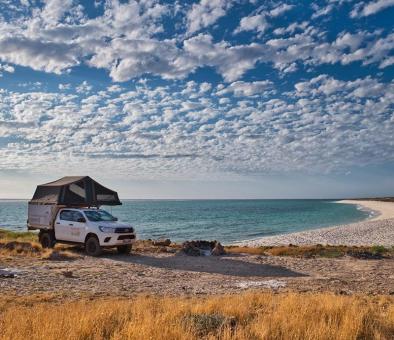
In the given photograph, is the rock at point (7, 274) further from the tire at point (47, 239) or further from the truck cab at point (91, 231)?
the tire at point (47, 239)

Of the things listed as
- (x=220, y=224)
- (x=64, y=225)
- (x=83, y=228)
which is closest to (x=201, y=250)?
(x=83, y=228)

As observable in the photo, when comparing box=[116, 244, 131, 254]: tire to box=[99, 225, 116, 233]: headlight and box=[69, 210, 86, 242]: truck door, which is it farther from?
box=[69, 210, 86, 242]: truck door

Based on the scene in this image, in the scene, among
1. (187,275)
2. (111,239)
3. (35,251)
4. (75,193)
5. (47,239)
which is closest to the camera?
(187,275)

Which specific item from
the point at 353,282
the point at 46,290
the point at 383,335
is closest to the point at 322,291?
the point at 353,282

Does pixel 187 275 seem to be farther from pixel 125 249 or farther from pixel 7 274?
pixel 125 249

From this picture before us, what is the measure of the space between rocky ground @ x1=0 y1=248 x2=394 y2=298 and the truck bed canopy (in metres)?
3.33

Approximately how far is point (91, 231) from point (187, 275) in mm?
6102

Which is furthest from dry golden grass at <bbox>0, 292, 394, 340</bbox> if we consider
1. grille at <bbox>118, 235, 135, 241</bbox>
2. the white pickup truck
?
grille at <bbox>118, 235, 135, 241</bbox>

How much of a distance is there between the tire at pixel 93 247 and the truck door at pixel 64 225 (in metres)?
1.31

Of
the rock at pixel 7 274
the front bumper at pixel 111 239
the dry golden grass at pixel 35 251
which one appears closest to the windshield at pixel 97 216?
the front bumper at pixel 111 239

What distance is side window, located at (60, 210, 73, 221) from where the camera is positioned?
1902cm

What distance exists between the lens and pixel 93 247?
1788 cm

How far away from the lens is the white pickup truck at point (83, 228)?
58.1 feet

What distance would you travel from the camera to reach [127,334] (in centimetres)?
565
